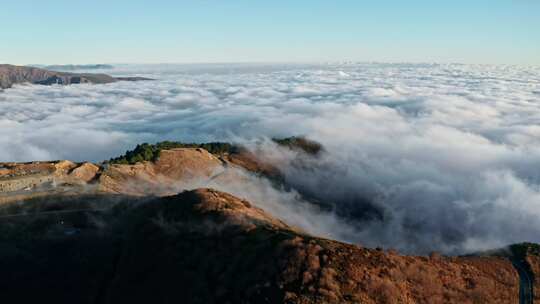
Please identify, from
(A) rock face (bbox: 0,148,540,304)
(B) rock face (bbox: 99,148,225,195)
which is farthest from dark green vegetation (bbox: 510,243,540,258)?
(B) rock face (bbox: 99,148,225,195)

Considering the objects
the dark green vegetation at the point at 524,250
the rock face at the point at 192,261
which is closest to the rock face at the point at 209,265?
the rock face at the point at 192,261

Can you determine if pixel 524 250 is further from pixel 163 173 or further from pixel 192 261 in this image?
pixel 163 173

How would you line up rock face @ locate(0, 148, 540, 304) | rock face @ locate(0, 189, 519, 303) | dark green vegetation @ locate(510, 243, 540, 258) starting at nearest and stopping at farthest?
1. rock face @ locate(0, 189, 519, 303)
2. rock face @ locate(0, 148, 540, 304)
3. dark green vegetation @ locate(510, 243, 540, 258)

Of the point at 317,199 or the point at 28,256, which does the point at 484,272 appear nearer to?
the point at 28,256

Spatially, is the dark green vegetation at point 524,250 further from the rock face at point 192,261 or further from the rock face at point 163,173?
the rock face at point 163,173

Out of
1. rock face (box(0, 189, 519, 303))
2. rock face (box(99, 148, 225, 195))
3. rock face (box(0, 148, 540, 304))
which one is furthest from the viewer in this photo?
rock face (box(99, 148, 225, 195))

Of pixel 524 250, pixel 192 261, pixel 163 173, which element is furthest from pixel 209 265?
pixel 163 173

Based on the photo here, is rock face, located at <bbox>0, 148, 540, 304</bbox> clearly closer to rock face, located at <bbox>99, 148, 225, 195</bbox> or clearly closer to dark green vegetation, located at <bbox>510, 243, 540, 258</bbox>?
dark green vegetation, located at <bbox>510, 243, 540, 258</bbox>

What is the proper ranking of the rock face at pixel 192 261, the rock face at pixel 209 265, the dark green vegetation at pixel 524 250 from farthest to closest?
1. the dark green vegetation at pixel 524 250
2. the rock face at pixel 192 261
3. the rock face at pixel 209 265
